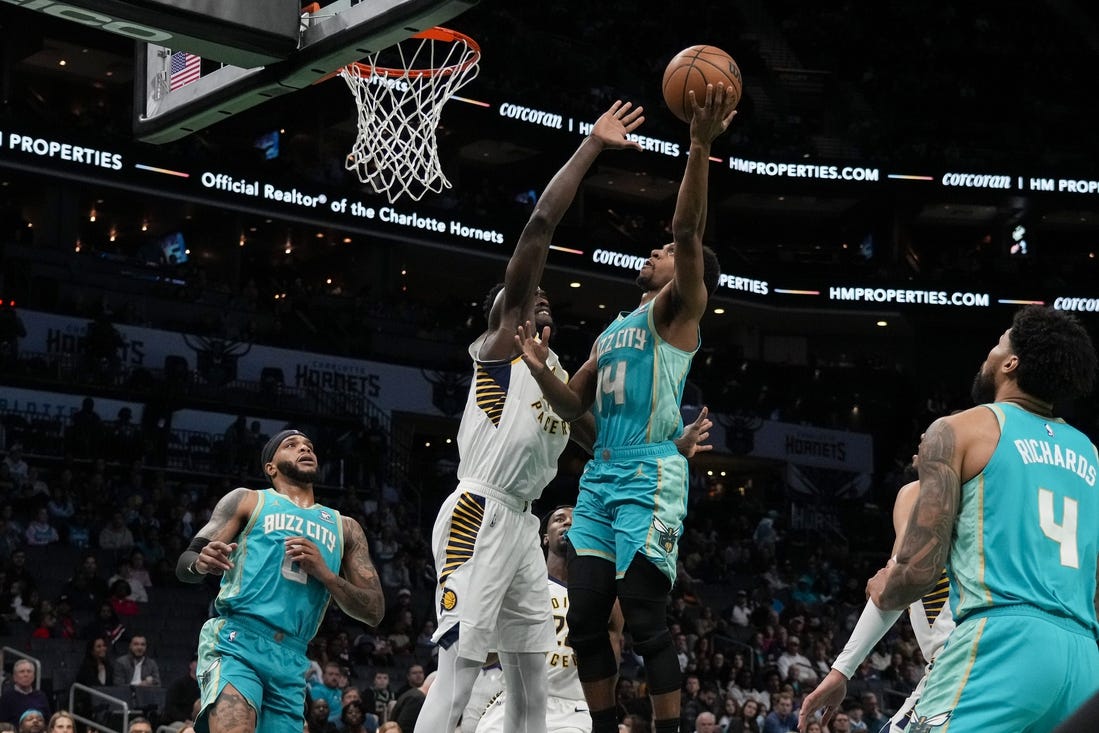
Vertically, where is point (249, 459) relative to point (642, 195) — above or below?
below

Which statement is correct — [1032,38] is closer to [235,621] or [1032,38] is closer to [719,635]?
[719,635]

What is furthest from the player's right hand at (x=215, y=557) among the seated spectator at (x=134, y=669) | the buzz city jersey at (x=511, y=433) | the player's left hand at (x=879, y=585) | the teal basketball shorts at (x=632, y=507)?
the seated spectator at (x=134, y=669)

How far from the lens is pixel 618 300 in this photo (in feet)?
118

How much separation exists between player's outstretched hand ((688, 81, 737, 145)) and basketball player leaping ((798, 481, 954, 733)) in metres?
1.74

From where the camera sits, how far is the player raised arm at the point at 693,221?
242 inches

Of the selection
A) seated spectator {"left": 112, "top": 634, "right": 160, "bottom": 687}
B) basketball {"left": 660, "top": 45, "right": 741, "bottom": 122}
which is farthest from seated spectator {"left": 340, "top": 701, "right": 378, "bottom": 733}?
basketball {"left": 660, "top": 45, "right": 741, "bottom": 122}

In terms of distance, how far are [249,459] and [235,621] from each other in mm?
16828

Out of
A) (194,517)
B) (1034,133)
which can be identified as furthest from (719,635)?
(1034,133)

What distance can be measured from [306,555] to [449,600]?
903 mm

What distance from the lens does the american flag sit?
6.95 meters

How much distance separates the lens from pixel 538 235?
653 cm

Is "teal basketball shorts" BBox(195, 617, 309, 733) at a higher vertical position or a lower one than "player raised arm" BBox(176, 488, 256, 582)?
lower

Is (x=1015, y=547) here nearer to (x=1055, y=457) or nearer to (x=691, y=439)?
(x=1055, y=457)

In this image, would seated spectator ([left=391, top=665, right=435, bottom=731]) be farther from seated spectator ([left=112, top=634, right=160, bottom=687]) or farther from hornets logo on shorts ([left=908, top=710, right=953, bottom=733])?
hornets logo on shorts ([left=908, top=710, right=953, bottom=733])
